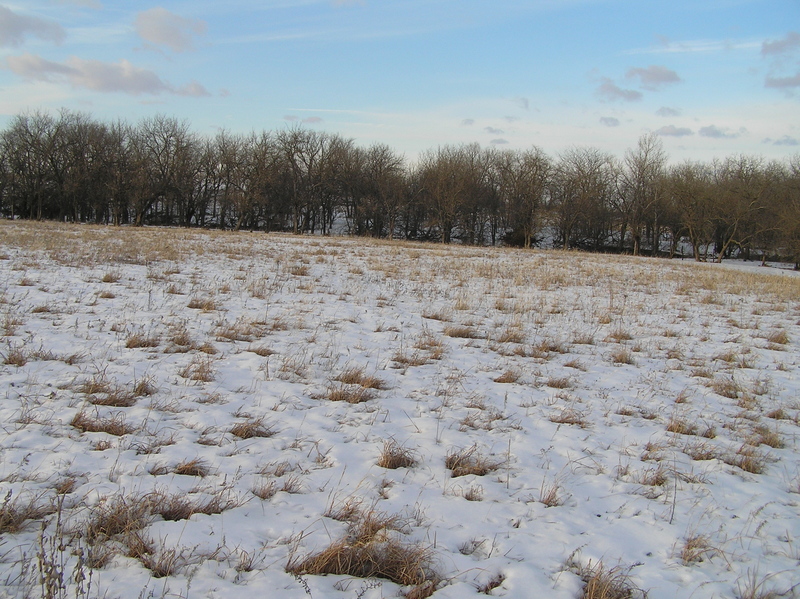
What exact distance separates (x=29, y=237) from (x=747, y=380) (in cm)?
1792

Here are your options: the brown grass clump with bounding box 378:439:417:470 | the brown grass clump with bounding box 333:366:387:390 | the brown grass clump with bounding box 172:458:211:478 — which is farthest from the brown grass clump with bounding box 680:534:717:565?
the brown grass clump with bounding box 172:458:211:478

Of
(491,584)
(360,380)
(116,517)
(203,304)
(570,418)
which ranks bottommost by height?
(491,584)

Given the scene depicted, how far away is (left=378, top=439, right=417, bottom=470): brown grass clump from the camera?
388 cm

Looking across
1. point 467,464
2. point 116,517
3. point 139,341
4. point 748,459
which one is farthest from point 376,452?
point 139,341

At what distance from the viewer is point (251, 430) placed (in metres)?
4.20

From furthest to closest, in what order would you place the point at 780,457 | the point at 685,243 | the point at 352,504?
the point at 685,243, the point at 780,457, the point at 352,504

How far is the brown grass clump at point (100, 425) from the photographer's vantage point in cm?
394

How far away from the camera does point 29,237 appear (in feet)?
47.5

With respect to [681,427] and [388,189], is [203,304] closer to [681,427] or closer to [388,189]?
[681,427]

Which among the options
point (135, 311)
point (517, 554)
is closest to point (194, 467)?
point (517, 554)

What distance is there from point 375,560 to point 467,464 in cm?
132

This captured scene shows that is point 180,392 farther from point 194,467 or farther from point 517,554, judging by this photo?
point 517,554

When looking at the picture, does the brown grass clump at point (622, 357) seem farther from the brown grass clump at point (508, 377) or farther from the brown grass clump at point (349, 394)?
the brown grass clump at point (349, 394)

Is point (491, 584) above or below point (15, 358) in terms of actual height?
below
